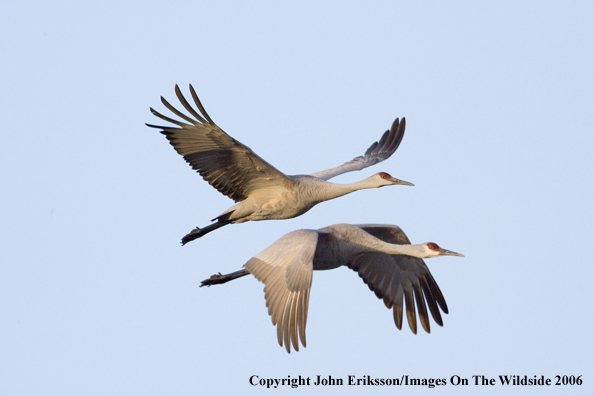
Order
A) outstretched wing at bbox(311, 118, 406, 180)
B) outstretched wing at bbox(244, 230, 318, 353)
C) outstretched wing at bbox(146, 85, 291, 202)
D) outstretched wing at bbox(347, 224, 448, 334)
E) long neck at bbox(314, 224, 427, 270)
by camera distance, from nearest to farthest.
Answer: outstretched wing at bbox(244, 230, 318, 353)
outstretched wing at bbox(146, 85, 291, 202)
long neck at bbox(314, 224, 427, 270)
outstretched wing at bbox(347, 224, 448, 334)
outstretched wing at bbox(311, 118, 406, 180)

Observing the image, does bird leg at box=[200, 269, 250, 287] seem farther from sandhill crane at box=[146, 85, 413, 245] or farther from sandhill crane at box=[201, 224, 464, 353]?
sandhill crane at box=[146, 85, 413, 245]

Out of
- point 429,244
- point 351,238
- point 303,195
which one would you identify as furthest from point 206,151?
point 429,244

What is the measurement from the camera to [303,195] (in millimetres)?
11203

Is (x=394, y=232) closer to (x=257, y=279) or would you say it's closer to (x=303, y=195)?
(x=303, y=195)

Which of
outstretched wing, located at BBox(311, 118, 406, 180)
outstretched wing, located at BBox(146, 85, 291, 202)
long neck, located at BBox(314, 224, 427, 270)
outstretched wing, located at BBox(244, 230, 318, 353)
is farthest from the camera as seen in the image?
outstretched wing, located at BBox(311, 118, 406, 180)

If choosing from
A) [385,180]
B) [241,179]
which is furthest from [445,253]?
[241,179]

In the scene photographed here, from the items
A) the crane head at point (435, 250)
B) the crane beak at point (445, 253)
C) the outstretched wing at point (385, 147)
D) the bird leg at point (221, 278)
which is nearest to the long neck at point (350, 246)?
the crane head at point (435, 250)

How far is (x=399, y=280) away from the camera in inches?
472

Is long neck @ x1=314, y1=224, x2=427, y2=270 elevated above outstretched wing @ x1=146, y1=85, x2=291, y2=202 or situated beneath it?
situated beneath

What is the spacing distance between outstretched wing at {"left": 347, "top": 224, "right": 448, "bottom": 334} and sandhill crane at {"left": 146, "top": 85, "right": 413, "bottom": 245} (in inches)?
33.5

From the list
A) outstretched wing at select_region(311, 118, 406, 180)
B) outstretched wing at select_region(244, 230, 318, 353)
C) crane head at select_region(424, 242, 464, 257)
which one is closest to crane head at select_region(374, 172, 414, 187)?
crane head at select_region(424, 242, 464, 257)

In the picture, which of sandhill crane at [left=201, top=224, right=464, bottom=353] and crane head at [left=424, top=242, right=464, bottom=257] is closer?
sandhill crane at [left=201, top=224, right=464, bottom=353]

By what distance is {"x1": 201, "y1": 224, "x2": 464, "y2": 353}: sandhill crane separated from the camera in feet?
32.3

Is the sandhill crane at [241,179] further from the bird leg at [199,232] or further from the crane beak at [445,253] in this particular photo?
the crane beak at [445,253]
